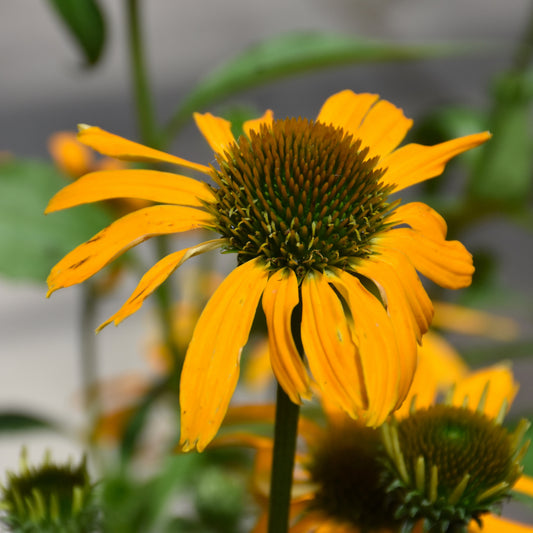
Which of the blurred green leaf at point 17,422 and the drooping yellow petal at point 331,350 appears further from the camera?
the blurred green leaf at point 17,422

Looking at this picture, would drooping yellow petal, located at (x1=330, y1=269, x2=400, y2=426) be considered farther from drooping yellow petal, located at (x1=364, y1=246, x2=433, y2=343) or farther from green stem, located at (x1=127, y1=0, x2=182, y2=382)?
green stem, located at (x1=127, y1=0, x2=182, y2=382)

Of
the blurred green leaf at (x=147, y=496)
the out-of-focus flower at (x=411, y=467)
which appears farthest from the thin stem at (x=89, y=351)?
the out-of-focus flower at (x=411, y=467)

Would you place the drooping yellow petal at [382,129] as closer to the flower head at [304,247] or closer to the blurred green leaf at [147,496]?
the flower head at [304,247]

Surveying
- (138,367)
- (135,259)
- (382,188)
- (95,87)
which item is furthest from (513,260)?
(382,188)

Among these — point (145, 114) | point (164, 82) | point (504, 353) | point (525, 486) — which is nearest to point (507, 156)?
point (504, 353)

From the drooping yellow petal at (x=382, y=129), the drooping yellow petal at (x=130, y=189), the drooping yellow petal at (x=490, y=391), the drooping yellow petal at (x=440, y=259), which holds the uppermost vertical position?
the drooping yellow petal at (x=382, y=129)

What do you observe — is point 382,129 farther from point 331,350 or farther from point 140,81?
point 140,81

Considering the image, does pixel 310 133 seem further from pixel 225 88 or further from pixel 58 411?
pixel 58 411
